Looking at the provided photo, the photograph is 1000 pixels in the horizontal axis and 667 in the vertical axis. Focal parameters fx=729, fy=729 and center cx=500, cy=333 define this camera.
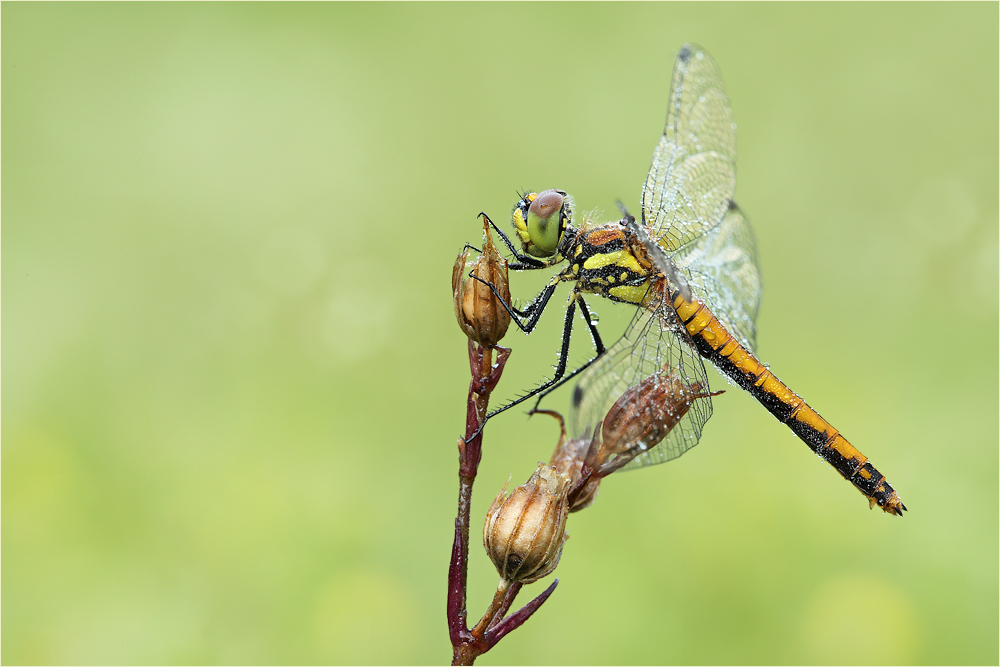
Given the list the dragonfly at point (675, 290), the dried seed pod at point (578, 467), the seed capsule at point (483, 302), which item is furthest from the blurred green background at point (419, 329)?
the seed capsule at point (483, 302)

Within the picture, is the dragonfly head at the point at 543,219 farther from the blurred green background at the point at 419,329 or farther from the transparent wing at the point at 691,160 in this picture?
the transparent wing at the point at 691,160

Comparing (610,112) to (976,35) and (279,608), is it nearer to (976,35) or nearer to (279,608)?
(976,35)

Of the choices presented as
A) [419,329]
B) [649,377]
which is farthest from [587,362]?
[419,329]

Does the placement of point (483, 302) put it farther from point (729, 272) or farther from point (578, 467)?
point (729, 272)

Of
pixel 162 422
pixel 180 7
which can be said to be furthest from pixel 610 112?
pixel 162 422

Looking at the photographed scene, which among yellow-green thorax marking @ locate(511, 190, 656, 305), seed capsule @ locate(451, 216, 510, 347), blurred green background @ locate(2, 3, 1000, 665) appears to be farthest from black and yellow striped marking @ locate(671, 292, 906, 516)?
seed capsule @ locate(451, 216, 510, 347)

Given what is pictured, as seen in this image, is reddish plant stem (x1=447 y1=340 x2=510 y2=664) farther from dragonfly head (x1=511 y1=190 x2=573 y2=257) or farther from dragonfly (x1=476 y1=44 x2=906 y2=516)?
dragonfly head (x1=511 y1=190 x2=573 y2=257)
